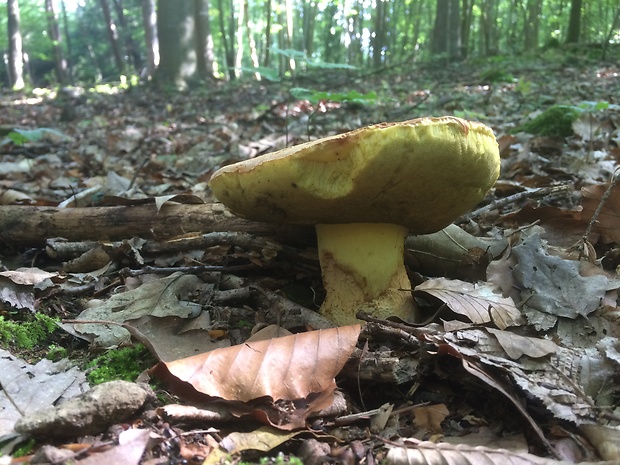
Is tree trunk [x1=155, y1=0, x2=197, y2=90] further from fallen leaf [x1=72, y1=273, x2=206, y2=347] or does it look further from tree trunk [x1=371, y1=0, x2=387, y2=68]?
fallen leaf [x1=72, y1=273, x2=206, y2=347]

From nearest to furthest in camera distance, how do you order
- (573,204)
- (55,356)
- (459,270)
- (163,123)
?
(55,356), (459,270), (573,204), (163,123)

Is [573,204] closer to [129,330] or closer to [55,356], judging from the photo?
[129,330]

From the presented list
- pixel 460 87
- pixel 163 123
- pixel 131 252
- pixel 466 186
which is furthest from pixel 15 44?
pixel 466 186

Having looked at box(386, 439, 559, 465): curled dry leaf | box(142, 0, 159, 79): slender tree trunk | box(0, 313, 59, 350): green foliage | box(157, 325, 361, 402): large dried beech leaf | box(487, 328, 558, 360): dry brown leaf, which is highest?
box(142, 0, 159, 79): slender tree trunk

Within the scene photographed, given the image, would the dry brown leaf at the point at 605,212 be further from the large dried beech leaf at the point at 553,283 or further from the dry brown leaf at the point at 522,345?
the dry brown leaf at the point at 522,345

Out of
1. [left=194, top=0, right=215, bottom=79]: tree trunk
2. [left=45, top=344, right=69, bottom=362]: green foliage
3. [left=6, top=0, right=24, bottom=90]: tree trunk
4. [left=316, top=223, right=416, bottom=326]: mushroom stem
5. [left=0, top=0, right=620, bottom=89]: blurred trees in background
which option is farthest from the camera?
[left=6, top=0, right=24, bottom=90]: tree trunk

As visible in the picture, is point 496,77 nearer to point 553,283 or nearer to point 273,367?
point 553,283

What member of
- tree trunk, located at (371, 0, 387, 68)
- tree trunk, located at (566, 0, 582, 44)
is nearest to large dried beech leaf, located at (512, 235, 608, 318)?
tree trunk, located at (566, 0, 582, 44)
